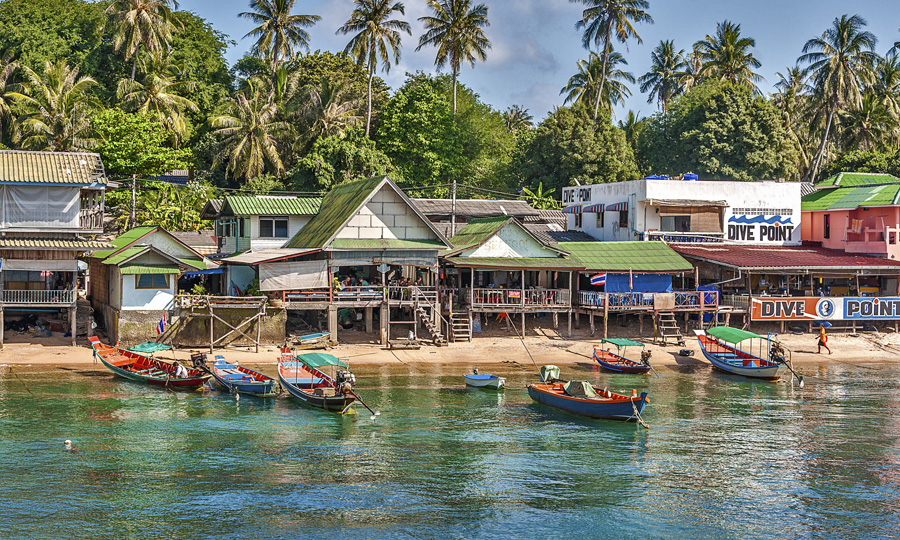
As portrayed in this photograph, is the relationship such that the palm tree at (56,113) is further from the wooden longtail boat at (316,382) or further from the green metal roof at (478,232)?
the wooden longtail boat at (316,382)

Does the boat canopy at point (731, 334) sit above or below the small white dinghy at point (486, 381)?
above

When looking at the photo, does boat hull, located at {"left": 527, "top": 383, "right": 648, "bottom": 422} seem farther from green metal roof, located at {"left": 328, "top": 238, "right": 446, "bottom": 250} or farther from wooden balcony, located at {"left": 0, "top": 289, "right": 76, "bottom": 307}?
wooden balcony, located at {"left": 0, "top": 289, "right": 76, "bottom": 307}

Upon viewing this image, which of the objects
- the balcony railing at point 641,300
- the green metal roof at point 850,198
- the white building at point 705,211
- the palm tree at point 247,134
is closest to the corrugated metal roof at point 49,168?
the palm tree at point 247,134

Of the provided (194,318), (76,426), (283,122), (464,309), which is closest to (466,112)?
(283,122)

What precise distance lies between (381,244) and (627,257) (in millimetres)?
15098

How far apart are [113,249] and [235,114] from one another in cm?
2484

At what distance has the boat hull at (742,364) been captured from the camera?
44438 millimetres

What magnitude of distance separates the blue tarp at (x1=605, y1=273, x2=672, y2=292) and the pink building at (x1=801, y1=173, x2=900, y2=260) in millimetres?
15666

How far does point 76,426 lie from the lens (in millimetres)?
33031

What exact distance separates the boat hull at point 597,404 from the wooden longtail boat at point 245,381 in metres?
11.5

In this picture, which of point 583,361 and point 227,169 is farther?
point 227,169

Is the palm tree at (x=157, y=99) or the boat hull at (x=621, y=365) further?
the palm tree at (x=157, y=99)

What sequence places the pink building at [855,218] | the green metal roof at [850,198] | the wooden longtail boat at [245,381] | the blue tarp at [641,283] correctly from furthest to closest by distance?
the green metal roof at [850,198], the pink building at [855,218], the blue tarp at [641,283], the wooden longtail boat at [245,381]

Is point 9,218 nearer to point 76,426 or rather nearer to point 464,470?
point 76,426
